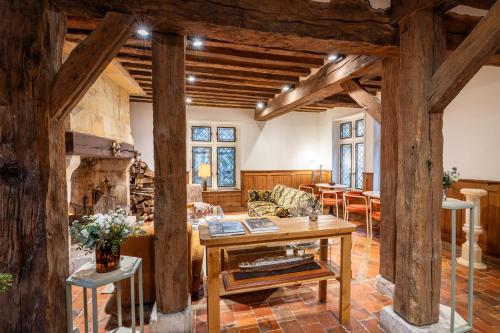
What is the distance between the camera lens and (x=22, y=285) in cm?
150

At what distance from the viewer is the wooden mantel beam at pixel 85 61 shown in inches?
60.5

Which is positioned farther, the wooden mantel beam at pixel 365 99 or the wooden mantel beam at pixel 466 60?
the wooden mantel beam at pixel 365 99

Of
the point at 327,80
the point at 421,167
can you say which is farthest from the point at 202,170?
the point at 421,167

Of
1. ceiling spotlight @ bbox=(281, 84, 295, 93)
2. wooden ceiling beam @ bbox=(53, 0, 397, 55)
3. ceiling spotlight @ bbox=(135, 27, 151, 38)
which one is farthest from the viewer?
ceiling spotlight @ bbox=(281, 84, 295, 93)

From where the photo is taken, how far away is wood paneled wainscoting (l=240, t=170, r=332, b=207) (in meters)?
6.84

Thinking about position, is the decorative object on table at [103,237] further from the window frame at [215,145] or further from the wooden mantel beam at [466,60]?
the window frame at [215,145]

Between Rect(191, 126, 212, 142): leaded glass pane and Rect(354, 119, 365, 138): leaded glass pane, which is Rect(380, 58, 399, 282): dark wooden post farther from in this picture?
Rect(191, 126, 212, 142): leaded glass pane

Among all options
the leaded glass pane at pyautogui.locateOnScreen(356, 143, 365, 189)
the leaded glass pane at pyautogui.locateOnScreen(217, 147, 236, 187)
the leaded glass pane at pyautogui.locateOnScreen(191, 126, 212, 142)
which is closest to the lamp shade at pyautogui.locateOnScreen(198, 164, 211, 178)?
the leaded glass pane at pyautogui.locateOnScreen(217, 147, 236, 187)

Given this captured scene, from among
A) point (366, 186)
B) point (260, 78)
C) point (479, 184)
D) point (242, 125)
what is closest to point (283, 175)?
point (242, 125)

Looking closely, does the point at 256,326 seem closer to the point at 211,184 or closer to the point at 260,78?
the point at 260,78

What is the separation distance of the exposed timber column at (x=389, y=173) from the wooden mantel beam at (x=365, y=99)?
13.8 inches

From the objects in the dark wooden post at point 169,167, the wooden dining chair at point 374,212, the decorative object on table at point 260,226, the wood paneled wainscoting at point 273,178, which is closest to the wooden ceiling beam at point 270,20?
the dark wooden post at point 169,167

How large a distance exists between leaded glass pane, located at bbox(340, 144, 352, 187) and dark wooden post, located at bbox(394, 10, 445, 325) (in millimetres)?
4709

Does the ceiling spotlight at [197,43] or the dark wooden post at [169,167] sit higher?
the ceiling spotlight at [197,43]
